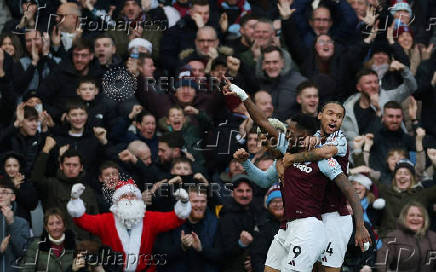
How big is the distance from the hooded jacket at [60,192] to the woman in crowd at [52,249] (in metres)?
0.41

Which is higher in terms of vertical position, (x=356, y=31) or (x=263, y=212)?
(x=356, y=31)

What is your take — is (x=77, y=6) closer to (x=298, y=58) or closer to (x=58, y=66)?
(x=58, y=66)

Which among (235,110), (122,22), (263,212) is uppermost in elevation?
(122,22)

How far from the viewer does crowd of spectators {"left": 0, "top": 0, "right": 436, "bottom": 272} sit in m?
14.9

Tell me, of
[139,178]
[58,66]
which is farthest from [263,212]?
[58,66]

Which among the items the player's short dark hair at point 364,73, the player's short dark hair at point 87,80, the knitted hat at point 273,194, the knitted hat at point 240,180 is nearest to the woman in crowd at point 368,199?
the knitted hat at point 273,194

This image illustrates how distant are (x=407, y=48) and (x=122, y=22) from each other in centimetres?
418

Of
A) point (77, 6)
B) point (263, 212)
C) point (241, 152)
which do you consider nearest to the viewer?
point (241, 152)

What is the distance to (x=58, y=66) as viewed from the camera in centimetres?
1662

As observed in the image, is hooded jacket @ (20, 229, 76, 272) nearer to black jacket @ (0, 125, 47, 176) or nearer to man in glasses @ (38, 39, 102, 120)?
black jacket @ (0, 125, 47, 176)

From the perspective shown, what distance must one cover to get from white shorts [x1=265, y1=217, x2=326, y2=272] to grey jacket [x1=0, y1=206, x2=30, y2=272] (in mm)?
4316

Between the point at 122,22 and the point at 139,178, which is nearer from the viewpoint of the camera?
the point at 139,178

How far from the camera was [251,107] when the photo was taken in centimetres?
1191

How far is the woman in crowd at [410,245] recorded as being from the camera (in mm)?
14789
